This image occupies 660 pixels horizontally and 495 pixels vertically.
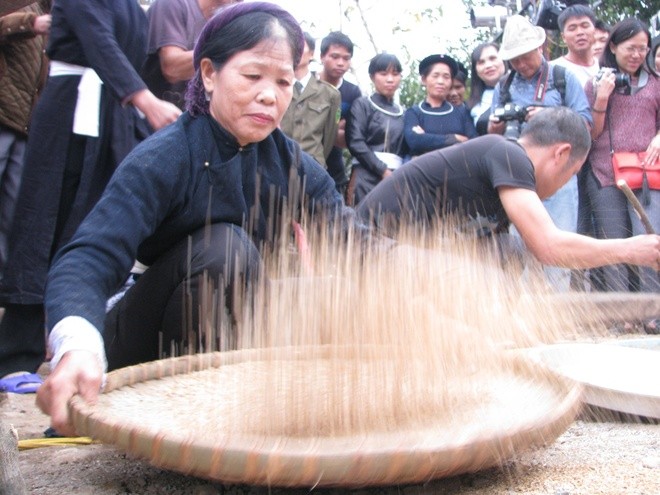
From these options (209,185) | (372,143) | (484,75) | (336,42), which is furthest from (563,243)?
(336,42)

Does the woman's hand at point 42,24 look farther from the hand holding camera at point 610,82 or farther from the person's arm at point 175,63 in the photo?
the hand holding camera at point 610,82

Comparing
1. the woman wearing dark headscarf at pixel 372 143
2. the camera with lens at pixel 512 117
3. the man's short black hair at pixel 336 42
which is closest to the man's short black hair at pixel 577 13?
the camera with lens at pixel 512 117

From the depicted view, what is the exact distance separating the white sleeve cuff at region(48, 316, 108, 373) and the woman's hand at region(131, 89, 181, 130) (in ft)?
3.14

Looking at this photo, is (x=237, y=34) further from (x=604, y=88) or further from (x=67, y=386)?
(x=604, y=88)

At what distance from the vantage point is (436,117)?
13.1ft

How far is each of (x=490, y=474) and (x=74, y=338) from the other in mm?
685

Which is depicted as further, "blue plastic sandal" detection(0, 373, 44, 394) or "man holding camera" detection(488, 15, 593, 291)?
"man holding camera" detection(488, 15, 593, 291)

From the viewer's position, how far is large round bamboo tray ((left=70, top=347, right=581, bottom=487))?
104 cm

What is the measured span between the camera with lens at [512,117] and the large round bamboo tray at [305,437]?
6.84 ft

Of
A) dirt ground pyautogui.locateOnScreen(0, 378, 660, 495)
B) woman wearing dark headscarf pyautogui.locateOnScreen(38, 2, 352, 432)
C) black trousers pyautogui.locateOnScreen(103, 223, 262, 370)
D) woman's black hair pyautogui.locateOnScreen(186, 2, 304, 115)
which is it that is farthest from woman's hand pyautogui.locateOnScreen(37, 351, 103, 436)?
woman's black hair pyautogui.locateOnScreen(186, 2, 304, 115)

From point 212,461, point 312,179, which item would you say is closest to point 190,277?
point 312,179

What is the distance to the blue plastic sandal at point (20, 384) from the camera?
7.18ft

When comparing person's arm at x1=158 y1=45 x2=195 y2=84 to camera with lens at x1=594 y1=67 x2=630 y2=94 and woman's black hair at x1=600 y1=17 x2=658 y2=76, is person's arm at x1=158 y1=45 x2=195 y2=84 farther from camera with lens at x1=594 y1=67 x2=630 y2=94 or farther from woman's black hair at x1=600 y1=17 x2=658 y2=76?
woman's black hair at x1=600 y1=17 x2=658 y2=76

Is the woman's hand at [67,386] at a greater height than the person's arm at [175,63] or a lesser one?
lesser
